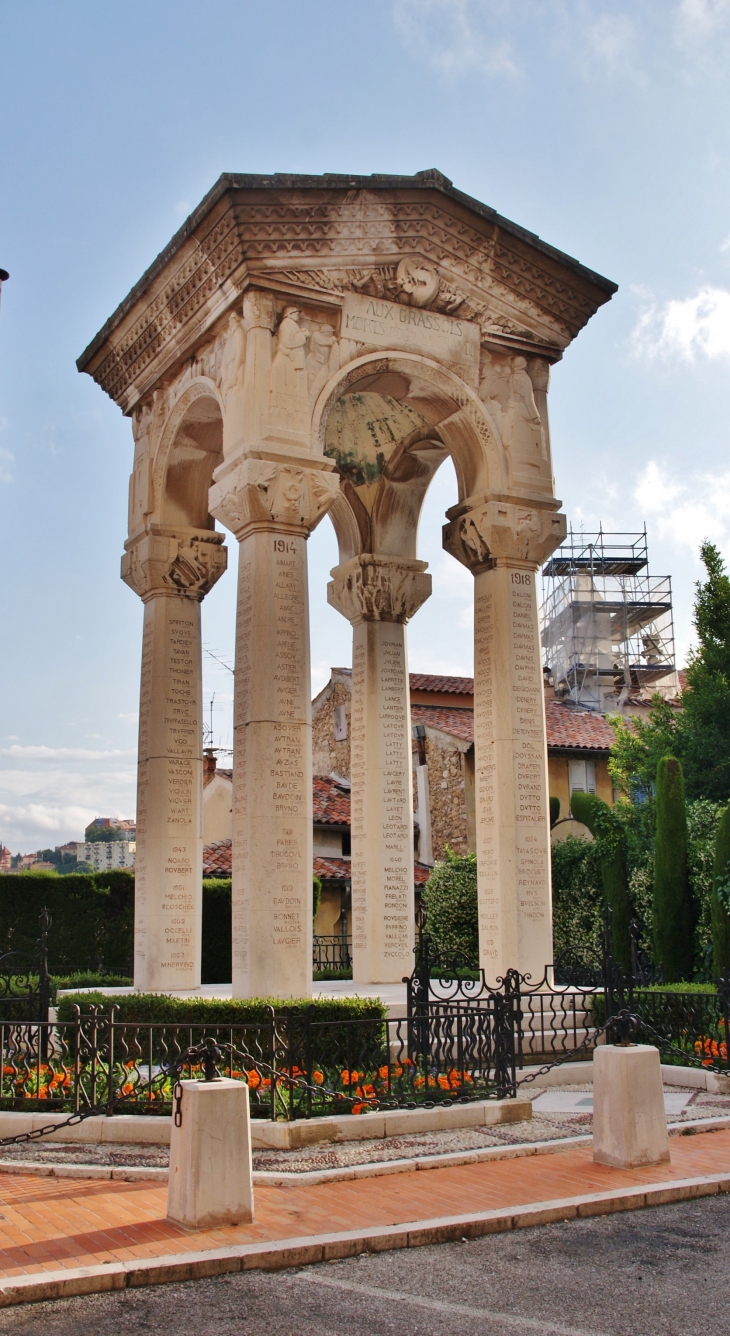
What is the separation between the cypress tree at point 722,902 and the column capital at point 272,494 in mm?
9345

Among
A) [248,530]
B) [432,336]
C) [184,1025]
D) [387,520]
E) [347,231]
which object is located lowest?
[184,1025]

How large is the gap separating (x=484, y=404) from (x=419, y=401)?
0.92m

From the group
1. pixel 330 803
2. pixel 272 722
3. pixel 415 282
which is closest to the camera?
pixel 272 722

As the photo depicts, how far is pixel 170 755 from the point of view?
51.4 feet

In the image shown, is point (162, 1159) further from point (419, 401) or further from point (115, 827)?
point (115, 827)

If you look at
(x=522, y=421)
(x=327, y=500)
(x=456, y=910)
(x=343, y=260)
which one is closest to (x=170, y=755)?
(x=327, y=500)

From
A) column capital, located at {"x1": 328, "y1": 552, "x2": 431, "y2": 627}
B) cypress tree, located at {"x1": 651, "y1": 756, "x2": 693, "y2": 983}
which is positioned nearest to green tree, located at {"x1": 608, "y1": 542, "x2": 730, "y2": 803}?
cypress tree, located at {"x1": 651, "y1": 756, "x2": 693, "y2": 983}

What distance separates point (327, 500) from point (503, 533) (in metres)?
2.64

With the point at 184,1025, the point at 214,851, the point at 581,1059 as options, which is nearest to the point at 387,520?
the point at 581,1059

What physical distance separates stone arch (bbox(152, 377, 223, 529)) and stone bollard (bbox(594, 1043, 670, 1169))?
10.3 m

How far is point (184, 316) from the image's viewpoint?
15.3m

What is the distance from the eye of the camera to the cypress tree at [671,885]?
69.0 ft

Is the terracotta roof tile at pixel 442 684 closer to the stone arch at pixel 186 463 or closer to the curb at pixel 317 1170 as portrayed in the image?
the stone arch at pixel 186 463

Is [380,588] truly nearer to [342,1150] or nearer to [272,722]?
[272,722]
